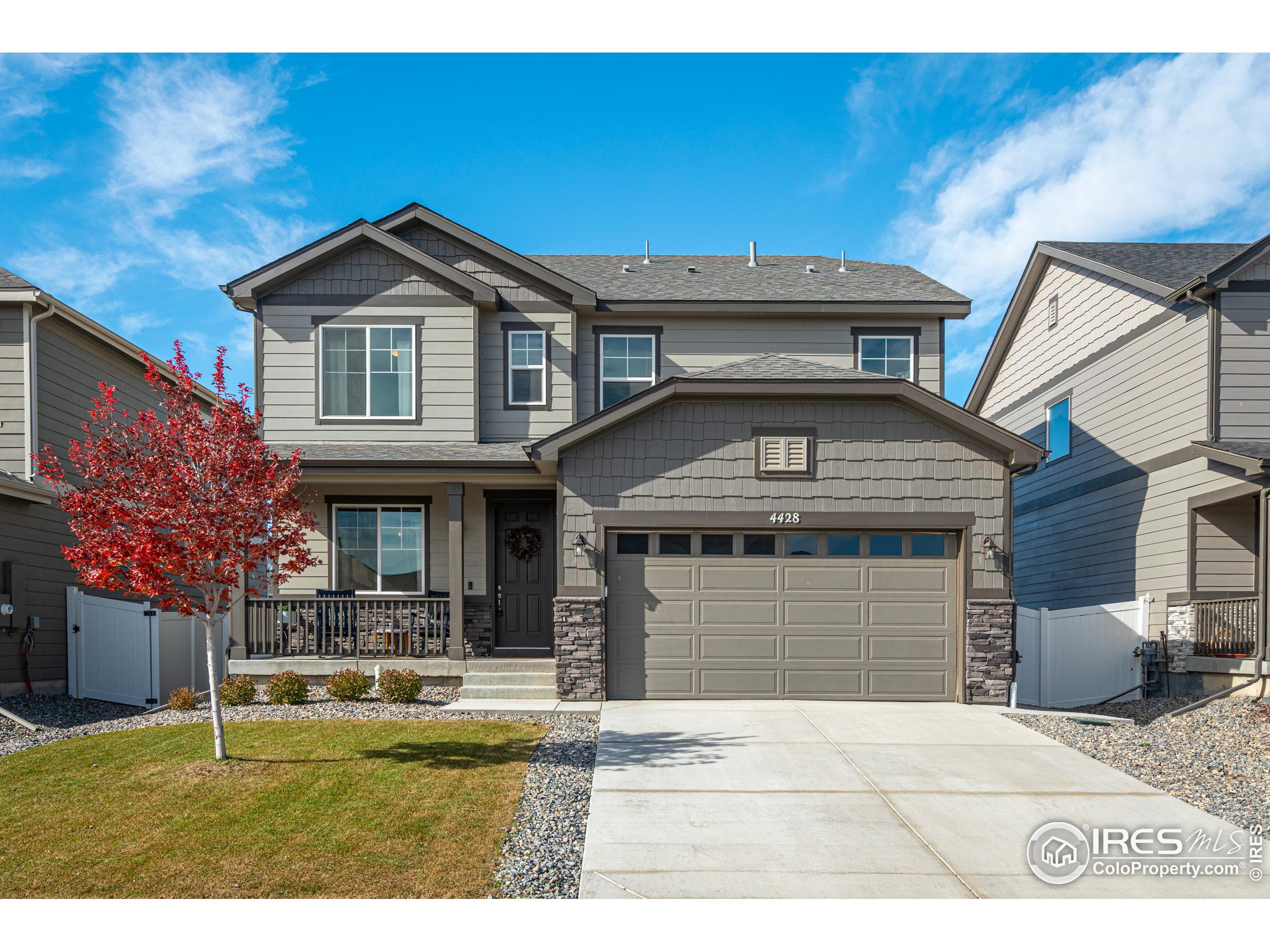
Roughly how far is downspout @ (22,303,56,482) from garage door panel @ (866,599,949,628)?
12086 mm

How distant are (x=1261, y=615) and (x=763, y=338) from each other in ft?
25.5

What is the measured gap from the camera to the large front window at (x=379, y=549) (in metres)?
13.0

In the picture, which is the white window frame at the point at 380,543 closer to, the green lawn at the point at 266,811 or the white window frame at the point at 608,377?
the white window frame at the point at 608,377

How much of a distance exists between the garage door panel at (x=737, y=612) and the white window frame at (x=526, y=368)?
14.0ft

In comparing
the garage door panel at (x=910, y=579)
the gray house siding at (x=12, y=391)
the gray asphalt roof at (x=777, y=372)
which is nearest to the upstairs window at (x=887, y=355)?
the gray asphalt roof at (x=777, y=372)

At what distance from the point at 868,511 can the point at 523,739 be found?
5271 mm

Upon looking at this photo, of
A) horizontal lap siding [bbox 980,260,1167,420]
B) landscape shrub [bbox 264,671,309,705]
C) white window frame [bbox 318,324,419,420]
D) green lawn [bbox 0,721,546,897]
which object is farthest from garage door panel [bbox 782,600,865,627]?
horizontal lap siding [bbox 980,260,1167,420]

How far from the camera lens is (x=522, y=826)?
611 cm

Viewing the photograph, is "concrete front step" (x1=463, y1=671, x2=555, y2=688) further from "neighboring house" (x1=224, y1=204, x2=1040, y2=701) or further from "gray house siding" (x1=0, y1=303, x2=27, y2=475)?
"gray house siding" (x1=0, y1=303, x2=27, y2=475)

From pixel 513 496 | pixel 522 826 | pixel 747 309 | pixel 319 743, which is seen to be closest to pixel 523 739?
pixel 319 743

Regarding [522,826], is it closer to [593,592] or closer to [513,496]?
[593,592]

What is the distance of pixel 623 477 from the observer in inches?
439

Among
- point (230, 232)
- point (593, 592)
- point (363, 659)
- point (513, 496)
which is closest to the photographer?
point (593, 592)

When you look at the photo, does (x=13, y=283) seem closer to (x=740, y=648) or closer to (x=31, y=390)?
(x=31, y=390)
